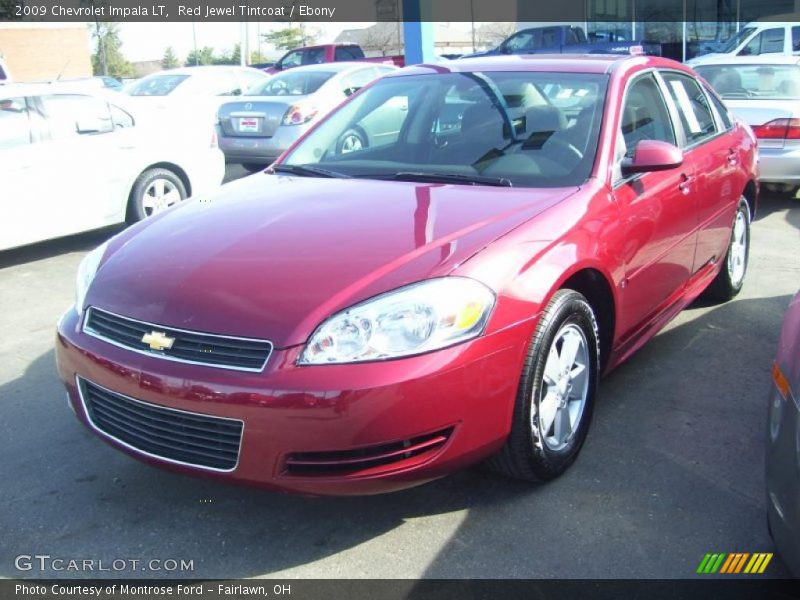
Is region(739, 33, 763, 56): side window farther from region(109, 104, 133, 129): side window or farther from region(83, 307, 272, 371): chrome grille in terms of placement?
region(83, 307, 272, 371): chrome grille

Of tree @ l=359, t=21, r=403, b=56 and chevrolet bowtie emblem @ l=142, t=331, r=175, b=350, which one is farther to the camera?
tree @ l=359, t=21, r=403, b=56

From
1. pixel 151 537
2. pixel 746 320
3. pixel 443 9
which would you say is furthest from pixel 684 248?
pixel 443 9

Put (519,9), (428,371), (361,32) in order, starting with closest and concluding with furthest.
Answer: (428,371) → (519,9) → (361,32)

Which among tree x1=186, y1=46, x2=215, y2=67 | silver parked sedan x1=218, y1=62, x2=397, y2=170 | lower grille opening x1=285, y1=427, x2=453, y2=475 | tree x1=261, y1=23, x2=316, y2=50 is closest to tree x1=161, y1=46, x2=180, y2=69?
tree x1=186, y1=46, x2=215, y2=67

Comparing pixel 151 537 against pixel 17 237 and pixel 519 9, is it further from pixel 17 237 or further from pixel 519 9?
pixel 519 9

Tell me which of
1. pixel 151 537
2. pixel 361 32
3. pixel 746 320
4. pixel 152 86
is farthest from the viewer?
pixel 361 32

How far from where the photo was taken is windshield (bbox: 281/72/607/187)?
3.80 meters

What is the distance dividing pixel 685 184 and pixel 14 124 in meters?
5.46

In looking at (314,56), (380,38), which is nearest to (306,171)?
(314,56)

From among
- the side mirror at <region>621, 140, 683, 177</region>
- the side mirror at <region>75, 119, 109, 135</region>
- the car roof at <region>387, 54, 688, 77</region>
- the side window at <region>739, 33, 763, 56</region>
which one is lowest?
the side mirror at <region>621, 140, 683, 177</region>

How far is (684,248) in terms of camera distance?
14.3 feet

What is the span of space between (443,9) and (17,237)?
1490 inches

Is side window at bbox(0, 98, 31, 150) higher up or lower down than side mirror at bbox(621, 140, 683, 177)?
higher up

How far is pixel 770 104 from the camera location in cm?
834
